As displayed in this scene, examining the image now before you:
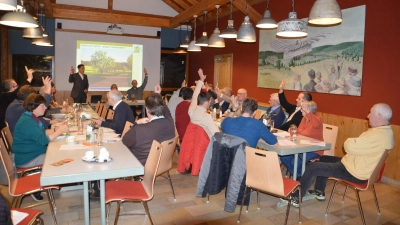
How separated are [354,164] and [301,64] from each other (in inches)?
146

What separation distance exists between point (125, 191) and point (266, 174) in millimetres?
1388

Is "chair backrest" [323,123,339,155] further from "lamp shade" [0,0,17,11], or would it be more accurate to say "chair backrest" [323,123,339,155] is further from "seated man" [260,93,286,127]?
"lamp shade" [0,0,17,11]

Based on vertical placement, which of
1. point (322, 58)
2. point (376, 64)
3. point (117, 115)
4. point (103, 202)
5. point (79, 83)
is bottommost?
point (103, 202)

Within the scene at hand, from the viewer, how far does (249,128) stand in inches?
136

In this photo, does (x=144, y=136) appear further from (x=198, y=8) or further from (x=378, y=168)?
(x=198, y=8)

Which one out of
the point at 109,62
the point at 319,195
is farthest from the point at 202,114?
the point at 109,62

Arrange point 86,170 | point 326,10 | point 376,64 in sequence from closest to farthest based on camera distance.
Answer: point 86,170, point 326,10, point 376,64

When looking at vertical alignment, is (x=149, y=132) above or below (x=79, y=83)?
below

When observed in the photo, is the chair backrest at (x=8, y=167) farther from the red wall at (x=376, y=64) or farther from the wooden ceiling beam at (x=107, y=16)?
the wooden ceiling beam at (x=107, y=16)

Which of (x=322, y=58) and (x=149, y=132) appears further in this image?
(x=322, y=58)

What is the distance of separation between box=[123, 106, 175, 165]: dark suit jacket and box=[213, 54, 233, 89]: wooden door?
20.8 feet

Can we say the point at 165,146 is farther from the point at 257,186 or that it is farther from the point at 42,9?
the point at 42,9

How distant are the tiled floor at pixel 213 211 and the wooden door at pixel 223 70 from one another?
585cm

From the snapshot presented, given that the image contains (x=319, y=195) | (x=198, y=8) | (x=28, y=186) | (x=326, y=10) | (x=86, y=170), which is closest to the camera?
(x=86, y=170)
